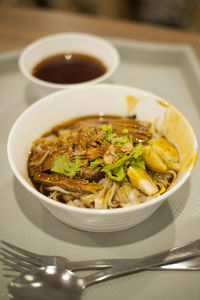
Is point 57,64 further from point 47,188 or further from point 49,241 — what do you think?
point 49,241

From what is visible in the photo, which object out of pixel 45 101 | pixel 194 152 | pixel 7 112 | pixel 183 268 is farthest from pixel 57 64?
pixel 183 268

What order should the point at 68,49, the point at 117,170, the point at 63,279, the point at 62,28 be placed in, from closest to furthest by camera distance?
the point at 63,279
the point at 117,170
the point at 68,49
the point at 62,28

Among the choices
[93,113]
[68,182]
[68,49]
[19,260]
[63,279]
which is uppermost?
[68,49]

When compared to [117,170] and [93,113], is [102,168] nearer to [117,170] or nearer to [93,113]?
[117,170]

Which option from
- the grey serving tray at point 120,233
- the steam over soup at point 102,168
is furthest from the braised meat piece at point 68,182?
the grey serving tray at point 120,233

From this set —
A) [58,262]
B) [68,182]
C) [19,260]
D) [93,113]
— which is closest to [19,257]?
[19,260]

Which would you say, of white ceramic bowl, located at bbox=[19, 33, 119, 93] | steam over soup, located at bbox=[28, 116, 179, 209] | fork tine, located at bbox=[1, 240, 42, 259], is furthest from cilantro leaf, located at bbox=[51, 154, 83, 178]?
white ceramic bowl, located at bbox=[19, 33, 119, 93]
